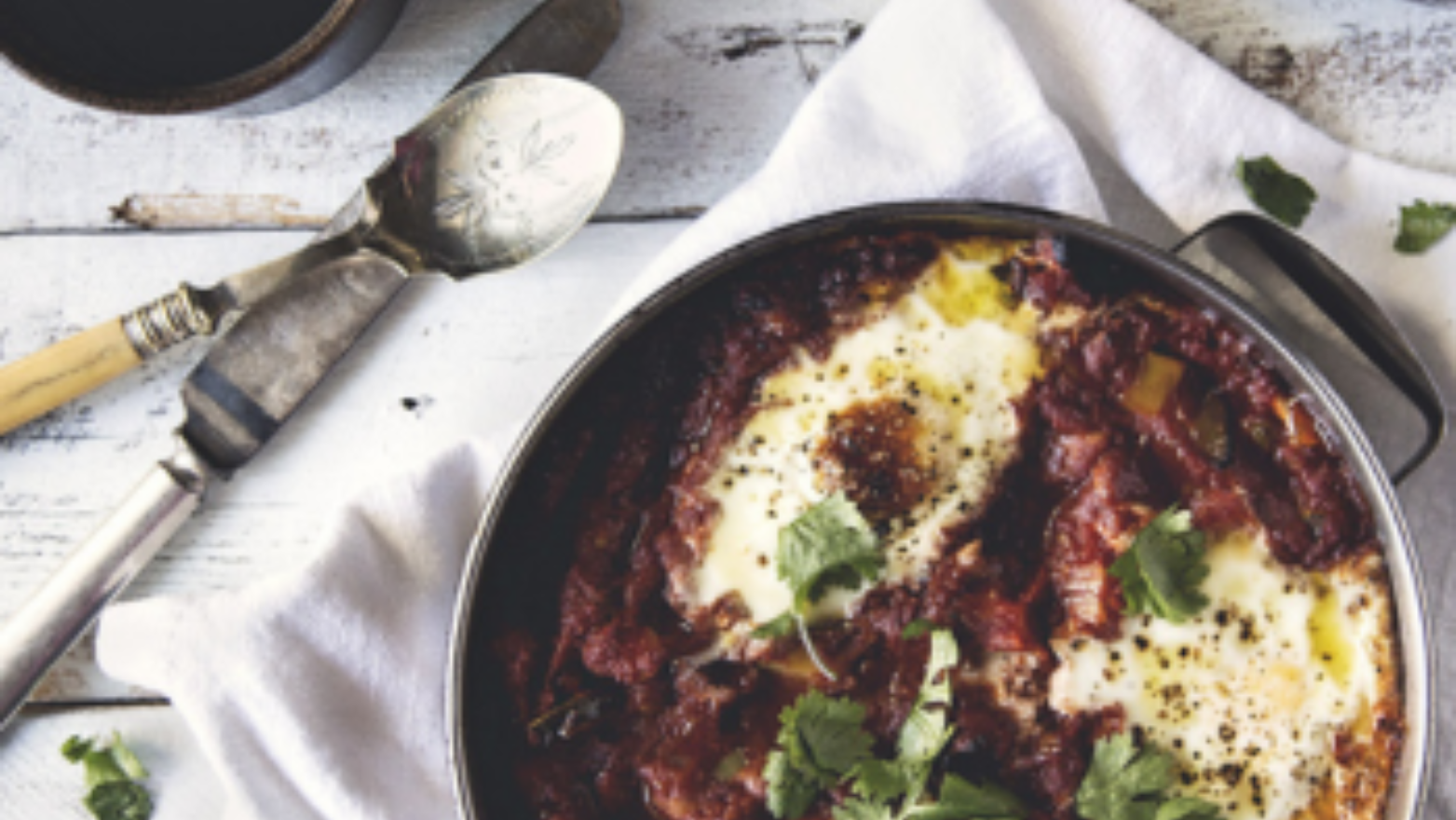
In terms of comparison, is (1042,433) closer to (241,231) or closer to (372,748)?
(372,748)

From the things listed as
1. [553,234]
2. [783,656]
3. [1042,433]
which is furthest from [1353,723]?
[553,234]

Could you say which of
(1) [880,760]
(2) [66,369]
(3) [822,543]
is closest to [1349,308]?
(3) [822,543]

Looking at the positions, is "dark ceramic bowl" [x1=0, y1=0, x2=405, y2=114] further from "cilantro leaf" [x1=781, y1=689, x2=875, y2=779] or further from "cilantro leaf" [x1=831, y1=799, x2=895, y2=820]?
"cilantro leaf" [x1=831, y1=799, x2=895, y2=820]

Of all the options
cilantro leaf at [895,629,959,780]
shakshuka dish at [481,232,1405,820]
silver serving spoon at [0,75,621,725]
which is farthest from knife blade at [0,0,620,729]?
cilantro leaf at [895,629,959,780]

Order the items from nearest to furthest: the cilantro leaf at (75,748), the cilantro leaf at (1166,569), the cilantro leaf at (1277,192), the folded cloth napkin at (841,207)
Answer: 1. the cilantro leaf at (1166,569)
2. the folded cloth napkin at (841,207)
3. the cilantro leaf at (1277,192)
4. the cilantro leaf at (75,748)

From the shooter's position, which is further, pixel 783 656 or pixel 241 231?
pixel 241 231

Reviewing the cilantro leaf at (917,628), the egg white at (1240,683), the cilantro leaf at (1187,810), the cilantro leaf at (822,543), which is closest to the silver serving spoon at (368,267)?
the cilantro leaf at (822,543)

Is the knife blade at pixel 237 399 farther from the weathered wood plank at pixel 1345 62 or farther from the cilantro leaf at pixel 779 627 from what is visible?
the weathered wood plank at pixel 1345 62
